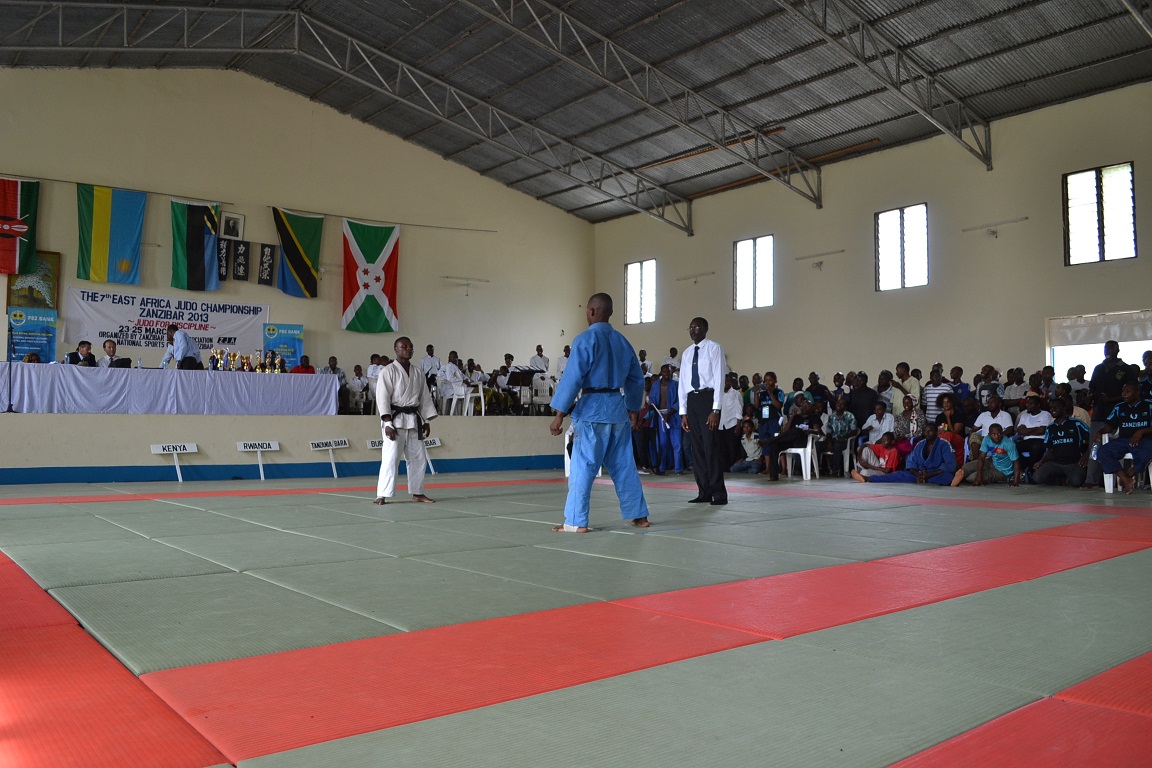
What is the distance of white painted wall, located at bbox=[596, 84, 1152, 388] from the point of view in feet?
46.0

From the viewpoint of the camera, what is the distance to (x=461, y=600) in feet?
11.1

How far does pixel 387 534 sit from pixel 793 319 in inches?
561

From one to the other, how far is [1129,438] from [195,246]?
15868 mm

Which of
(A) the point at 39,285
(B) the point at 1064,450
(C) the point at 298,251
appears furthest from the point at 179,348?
(B) the point at 1064,450

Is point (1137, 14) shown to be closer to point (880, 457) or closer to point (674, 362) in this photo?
point (880, 457)

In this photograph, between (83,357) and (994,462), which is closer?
(994,462)

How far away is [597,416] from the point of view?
550cm

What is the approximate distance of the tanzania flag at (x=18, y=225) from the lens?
1491 centimetres

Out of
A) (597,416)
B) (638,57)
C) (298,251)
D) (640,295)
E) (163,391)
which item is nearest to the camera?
(597,416)

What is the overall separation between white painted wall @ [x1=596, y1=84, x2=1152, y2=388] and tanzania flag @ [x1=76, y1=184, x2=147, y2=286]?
11.7 meters

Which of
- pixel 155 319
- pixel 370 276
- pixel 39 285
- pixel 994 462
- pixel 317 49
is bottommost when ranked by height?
pixel 994 462

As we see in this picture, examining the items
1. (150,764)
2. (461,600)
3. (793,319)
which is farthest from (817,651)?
(793,319)

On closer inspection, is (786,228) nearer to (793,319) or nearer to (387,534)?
(793,319)

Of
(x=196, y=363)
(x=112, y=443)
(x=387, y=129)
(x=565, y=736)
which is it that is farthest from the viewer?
(x=387, y=129)
